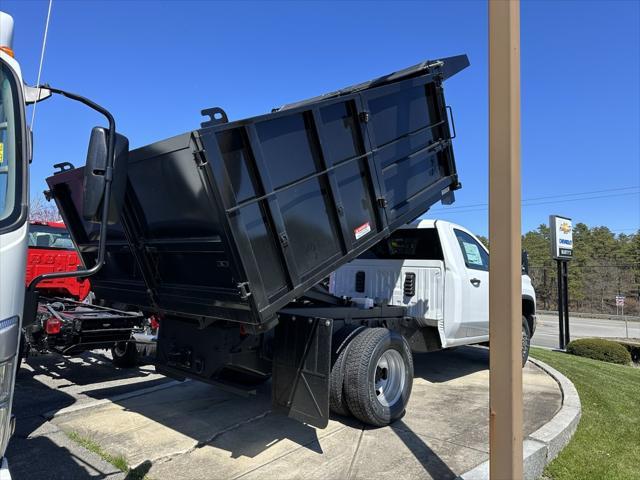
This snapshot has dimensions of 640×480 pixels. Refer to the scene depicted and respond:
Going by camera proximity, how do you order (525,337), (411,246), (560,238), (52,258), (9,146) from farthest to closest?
1. (560,238)
2. (52,258)
3. (525,337)
4. (411,246)
5. (9,146)

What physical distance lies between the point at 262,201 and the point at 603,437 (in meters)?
4.21

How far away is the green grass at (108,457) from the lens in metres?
3.82

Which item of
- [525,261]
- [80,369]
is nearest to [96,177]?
[80,369]

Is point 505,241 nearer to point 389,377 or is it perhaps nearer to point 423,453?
point 423,453

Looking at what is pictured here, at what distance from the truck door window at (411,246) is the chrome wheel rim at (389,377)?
5.73ft

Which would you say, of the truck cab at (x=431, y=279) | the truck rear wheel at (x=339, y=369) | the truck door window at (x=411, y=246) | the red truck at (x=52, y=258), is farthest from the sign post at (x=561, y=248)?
the red truck at (x=52, y=258)

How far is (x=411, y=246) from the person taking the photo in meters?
6.69

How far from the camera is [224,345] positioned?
4418 mm

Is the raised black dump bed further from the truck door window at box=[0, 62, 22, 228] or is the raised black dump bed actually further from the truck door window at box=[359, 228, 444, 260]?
the truck door window at box=[0, 62, 22, 228]

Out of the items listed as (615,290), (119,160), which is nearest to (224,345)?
(119,160)

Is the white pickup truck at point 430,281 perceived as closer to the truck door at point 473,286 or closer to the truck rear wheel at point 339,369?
the truck door at point 473,286

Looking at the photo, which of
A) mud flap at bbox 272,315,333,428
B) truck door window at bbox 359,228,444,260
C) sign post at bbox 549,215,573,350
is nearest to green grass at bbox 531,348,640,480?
mud flap at bbox 272,315,333,428

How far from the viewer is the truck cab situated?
6262 mm

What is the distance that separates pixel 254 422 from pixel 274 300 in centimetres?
201
